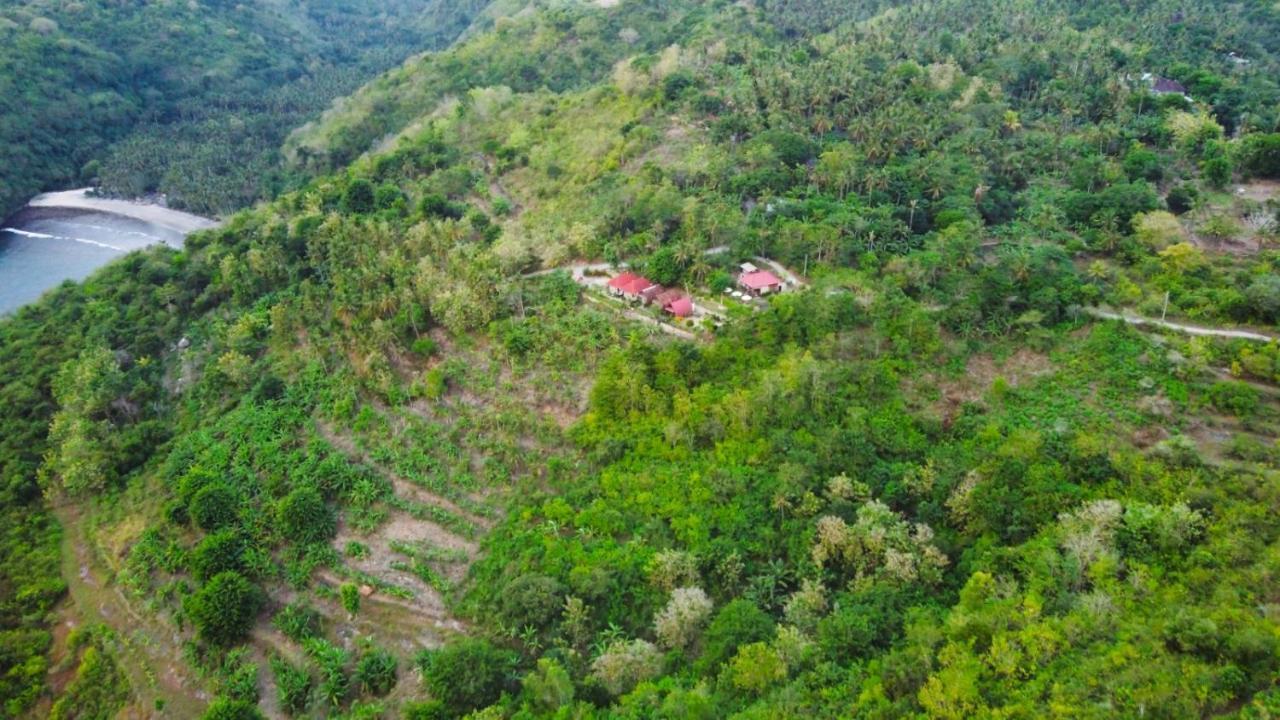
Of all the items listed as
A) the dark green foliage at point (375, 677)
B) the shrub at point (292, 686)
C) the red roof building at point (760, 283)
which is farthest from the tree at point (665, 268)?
the shrub at point (292, 686)

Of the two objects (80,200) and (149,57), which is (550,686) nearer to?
(80,200)

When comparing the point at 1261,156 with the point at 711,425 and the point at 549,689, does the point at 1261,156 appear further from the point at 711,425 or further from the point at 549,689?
the point at 549,689

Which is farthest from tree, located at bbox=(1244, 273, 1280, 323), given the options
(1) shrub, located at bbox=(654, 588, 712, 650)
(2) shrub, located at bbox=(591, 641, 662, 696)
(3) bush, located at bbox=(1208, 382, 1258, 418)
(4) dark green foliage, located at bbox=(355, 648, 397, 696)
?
(4) dark green foliage, located at bbox=(355, 648, 397, 696)

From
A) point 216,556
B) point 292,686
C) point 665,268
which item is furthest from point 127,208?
point 292,686

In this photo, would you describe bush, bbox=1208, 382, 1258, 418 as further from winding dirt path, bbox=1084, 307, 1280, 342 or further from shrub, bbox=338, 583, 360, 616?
shrub, bbox=338, 583, 360, 616

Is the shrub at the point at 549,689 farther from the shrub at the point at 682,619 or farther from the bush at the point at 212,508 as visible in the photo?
the bush at the point at 212,508
